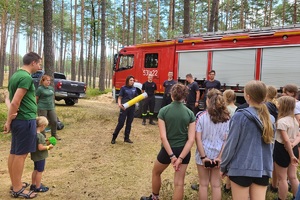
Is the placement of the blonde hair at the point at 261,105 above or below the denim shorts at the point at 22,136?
above

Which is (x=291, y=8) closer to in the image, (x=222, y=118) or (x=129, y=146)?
(x=129, y=146)

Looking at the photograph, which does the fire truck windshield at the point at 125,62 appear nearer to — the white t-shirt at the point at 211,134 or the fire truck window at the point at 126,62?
the fire truck window at the point at 126,62

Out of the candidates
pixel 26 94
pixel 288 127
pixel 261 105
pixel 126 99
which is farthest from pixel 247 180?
pixel 126 99

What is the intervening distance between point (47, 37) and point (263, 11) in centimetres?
2642

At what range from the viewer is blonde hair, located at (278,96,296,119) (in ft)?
12.5

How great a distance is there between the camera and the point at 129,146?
7.23 metres

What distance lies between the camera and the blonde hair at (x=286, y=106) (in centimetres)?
381

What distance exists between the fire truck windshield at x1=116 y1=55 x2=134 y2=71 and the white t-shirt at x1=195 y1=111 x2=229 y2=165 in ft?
31.4

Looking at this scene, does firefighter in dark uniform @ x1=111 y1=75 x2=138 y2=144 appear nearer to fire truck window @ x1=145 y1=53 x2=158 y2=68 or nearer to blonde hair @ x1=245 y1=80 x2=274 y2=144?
fire truck window @ x1=145 y1=53 x2=158 y2=68

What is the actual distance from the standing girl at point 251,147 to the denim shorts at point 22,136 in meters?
2.89

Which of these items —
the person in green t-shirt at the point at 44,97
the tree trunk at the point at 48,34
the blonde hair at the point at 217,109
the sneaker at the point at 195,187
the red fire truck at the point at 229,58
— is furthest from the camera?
the tree trunk at the point at 48,34

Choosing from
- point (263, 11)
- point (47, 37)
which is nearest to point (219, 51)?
point (47, 37)

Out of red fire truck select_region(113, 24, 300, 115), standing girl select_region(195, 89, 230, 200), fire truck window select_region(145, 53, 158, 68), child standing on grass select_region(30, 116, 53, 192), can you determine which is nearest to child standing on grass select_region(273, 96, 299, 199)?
standing girl select_region(195, 89, 230, 200)

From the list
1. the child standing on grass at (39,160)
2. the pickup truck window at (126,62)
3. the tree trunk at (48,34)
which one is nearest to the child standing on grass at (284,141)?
the child standing on grass at (39,160)
